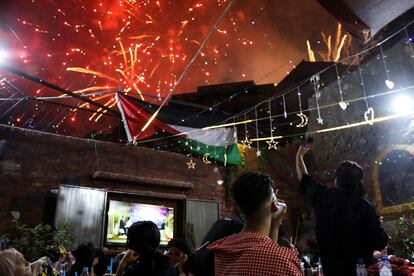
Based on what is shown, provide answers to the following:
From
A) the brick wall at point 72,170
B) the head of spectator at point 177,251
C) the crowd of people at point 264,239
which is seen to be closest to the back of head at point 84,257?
the crowd of people at point 264,239

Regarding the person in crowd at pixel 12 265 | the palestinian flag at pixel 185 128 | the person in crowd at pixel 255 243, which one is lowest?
the person in crowd at pixel 12 265

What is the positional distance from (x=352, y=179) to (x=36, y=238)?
18.5 ft

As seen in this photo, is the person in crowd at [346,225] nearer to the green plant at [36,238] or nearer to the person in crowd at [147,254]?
the person in crowd at [147,254]

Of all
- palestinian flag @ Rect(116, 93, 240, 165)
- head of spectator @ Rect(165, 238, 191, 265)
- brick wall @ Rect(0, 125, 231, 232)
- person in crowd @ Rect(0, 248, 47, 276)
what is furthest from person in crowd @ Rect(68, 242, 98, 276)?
brick wall @ Rect(0, 125, 231, 232)

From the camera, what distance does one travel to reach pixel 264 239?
1.42 meters

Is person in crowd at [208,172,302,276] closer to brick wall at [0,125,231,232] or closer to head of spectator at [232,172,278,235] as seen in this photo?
head of spectator at [232,172,278,235]

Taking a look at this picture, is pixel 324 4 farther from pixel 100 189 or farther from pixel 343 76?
pixel 343 76

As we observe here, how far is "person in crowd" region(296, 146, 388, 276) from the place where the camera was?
252 centimetres

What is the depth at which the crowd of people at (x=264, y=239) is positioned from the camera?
1.37 metres

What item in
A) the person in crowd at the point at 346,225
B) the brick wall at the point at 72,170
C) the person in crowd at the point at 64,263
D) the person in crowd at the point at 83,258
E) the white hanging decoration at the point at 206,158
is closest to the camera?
the person in crowd at the point at 346,225

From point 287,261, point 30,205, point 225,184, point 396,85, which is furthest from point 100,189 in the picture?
point 396,85

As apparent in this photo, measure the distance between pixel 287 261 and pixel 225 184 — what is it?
8404mm

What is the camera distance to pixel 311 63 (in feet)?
33.9

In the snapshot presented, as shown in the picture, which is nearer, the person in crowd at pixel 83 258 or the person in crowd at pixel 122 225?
the person in crowd at pixel 83 258
